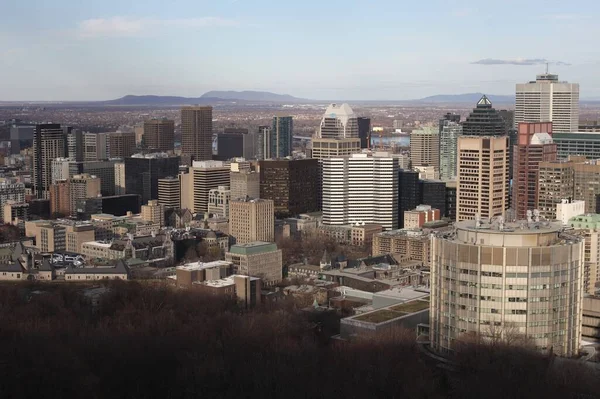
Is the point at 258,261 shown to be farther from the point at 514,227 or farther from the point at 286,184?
the point at 514,227

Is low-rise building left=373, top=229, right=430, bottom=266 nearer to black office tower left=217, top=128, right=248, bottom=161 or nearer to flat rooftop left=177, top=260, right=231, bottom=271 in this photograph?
flat rooftop left=177, top=260, right=231, bottom=271

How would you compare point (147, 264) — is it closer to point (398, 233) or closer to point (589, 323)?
point (398, 233)

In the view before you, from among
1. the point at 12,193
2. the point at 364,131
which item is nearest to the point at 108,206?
the point at 12,193

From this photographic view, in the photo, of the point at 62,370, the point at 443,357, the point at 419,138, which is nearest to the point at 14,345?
the point at 62,370

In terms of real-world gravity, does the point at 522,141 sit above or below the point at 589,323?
above

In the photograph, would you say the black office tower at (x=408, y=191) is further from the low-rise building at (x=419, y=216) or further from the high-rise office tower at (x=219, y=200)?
the high-rise office tower at (x=219, y=200)

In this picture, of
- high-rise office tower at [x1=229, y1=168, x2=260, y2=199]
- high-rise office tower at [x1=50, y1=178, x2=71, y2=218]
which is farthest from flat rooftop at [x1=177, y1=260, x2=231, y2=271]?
high-rise office tower at [x1=50, y1=178, x2=71, y2=218]

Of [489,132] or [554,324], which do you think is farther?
[489,132]
